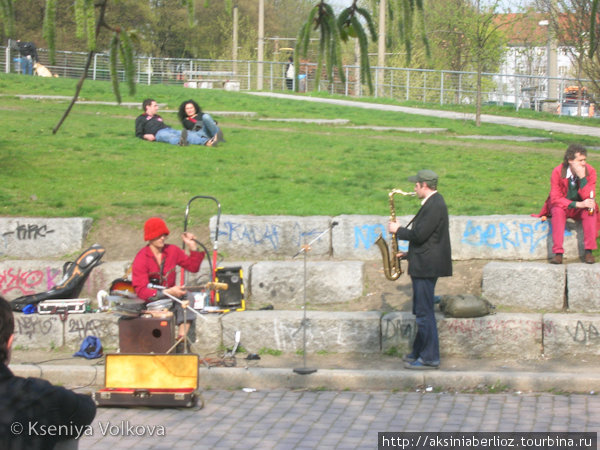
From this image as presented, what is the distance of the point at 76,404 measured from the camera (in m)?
3.08

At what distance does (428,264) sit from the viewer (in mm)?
7762

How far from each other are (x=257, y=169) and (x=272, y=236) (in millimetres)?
3139

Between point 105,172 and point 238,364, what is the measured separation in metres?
5.28

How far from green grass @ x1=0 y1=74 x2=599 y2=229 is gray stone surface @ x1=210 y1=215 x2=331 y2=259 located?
48cm

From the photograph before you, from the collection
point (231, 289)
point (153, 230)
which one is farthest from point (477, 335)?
point (153, 230)

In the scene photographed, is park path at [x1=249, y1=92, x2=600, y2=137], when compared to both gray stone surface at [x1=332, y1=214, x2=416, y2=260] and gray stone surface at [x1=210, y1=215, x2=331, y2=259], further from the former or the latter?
gray stone surface at [x1=210, y1=215, x2=331, y2=259]

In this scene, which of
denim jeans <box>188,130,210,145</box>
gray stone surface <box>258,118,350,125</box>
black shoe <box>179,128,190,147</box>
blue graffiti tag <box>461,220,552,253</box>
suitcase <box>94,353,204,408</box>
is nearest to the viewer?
suitcase <box>94,353,204,408</box>

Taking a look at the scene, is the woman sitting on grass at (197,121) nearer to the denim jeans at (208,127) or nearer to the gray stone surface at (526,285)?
the denim jeans at (208,127)

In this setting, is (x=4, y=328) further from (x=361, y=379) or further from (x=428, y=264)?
(x=428, y=264)

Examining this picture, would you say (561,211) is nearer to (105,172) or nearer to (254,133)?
(105,172)

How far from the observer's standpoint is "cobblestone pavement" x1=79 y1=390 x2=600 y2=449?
6227 millimetres

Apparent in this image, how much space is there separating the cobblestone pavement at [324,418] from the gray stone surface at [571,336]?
961 mm

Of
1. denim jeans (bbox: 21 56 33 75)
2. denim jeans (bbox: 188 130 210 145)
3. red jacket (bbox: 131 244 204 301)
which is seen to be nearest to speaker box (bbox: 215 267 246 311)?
red jacket (bbox: 131 244 204 301)

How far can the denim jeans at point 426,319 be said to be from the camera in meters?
7.75
